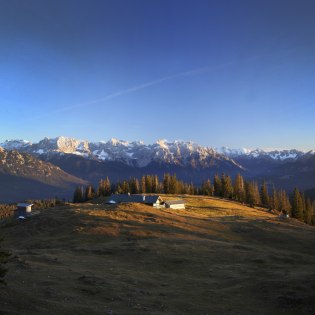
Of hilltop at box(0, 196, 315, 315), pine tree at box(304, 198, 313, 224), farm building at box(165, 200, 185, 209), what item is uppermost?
farm building at box(165, 200, 185, 209)

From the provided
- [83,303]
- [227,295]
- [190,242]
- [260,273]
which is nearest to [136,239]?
[190,242]

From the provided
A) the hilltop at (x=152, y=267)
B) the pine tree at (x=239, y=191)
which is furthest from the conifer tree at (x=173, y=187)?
the hilltop at (x=152, y=267)

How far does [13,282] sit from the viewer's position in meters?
33.8

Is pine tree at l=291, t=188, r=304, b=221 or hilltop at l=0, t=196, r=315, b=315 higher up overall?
pine tree at l=291, t=188, r=304, b=221

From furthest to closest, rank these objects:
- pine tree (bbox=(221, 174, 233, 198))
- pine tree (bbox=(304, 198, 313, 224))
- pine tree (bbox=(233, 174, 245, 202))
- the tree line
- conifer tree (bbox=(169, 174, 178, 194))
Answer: conifer tree (bbox=(169, 174, 178, 194)) → pine tree (bbox=(221, 174, 233, 198)) → pine tree (bbox=(233, 174, 245, 202)) → the tree line → pine tree (bbox=(304, 198, 313, 224))

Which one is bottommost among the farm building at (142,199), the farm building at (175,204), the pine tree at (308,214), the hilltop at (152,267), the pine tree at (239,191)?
the hilltop at (152,267)

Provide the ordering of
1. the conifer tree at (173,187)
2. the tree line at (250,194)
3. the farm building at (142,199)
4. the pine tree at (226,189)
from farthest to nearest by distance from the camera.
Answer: the conifer tree at (173,187)
the pine tree at (226,189)
the tree line at (250,194)
the farm building at (142,199)

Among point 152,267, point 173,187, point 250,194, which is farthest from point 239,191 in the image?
point 152,267

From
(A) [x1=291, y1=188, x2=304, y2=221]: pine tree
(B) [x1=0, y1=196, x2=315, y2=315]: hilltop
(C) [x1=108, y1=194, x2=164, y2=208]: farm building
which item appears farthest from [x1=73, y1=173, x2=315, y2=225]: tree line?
(B) [x1=0, y1=196, x2=315, y2=315]: hilltop

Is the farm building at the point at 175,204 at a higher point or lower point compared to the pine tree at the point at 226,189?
lower

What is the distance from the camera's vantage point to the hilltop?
3288cm

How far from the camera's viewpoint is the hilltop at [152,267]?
3288cm

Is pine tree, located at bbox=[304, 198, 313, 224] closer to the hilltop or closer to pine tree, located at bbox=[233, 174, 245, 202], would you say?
pine tree, located at bbox=[233, 174, 245, 202]

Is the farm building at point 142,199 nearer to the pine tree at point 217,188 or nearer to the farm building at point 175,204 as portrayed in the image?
the farm building at point 175,204
